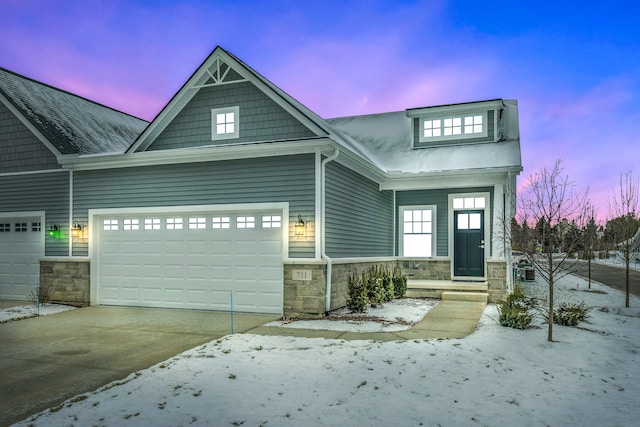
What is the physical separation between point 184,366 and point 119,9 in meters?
11.8

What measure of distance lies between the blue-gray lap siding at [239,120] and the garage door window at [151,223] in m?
1.85

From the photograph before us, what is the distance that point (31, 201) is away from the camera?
43.6 ft

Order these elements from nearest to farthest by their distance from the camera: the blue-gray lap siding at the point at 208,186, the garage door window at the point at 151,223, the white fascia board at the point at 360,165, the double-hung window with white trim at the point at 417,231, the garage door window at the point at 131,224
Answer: the blue-gray lap siding at the point at 208,186 → the white fascia board at the point at 360,165 → the garage door window at the point at 151,223 → the garage door window at the point at 131,224 → the double-hung window with white trim at the point at 417,231

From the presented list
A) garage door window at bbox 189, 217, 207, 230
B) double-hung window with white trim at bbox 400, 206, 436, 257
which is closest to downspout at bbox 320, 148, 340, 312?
garage door window at bbox 189, 217, 207, 230

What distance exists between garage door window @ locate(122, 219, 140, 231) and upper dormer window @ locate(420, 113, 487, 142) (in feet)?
31.7

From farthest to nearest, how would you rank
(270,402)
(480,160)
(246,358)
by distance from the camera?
(480,160) → (246,358) → (270,402)

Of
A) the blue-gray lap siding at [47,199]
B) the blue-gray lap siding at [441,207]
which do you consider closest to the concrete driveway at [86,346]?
the blue-gray lap siding at [47,199]

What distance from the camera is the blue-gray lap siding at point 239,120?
37.2 ft

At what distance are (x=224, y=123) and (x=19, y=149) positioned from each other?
635cm

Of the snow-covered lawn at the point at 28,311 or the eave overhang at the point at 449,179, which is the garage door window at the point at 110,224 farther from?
the eave overhang at the point at 449,179

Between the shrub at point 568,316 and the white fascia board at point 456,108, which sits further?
the white fascia board at point 456,108

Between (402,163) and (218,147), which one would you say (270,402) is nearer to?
(218,147)

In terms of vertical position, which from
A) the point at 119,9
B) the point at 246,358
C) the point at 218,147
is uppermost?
the point at 119,9

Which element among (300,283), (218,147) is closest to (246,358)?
(300,283)
